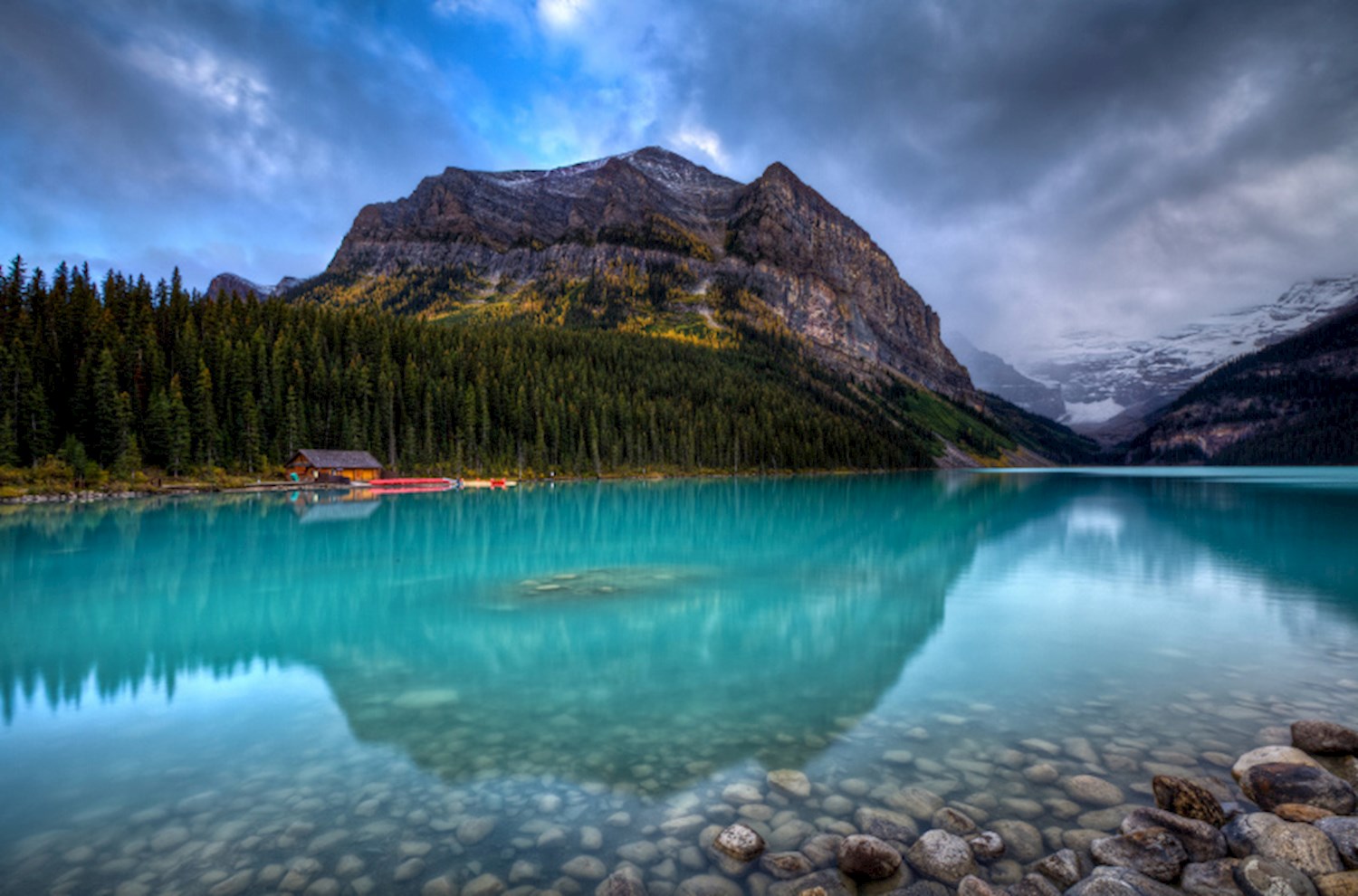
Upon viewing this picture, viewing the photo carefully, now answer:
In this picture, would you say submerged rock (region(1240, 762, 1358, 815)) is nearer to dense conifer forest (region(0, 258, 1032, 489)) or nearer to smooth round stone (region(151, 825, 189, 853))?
smooth round stone (region(151, 825, 189, 853))

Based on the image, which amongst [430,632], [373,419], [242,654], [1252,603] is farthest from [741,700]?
[373,419]

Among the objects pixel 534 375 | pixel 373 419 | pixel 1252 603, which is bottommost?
pixel 1252 603

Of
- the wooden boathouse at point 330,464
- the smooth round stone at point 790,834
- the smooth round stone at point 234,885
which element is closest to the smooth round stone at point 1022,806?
the smooth round stone at point 790,834

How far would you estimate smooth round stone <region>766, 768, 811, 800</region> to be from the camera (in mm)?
9500

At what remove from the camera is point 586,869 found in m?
7.57

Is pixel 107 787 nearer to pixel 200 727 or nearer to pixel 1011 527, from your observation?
pixel 200 727

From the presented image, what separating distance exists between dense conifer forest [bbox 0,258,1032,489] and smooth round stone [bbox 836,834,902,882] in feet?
289

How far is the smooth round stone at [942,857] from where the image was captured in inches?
290

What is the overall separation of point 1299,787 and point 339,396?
109247 mm

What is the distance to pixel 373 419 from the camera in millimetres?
100625

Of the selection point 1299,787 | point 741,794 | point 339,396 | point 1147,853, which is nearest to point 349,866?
point 741,794

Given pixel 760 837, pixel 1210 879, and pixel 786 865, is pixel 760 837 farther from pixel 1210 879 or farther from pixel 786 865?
pixel 1210 879

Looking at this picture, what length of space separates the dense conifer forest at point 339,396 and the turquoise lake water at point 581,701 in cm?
5359

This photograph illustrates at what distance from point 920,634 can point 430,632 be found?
1440 centimetres
